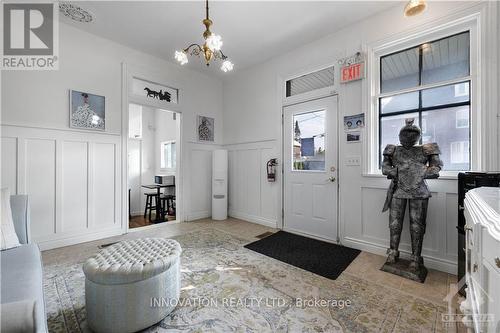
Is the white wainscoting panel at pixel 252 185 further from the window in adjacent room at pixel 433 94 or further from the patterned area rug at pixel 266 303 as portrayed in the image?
the window in adjacent room at pixel 433 94

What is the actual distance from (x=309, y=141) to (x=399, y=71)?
147cm

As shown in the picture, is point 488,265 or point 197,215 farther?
point 197,215

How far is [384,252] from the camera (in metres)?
2.73

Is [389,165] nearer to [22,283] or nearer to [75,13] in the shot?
[22,283]

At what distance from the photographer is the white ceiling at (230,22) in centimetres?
269

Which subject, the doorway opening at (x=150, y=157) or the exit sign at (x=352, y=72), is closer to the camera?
the exit sign at (x=352, y=72)

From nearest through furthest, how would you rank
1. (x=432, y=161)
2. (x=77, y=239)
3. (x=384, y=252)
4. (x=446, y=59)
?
1. (x=432, y=161)
2. (x=446, y=59)
3. (x=384, y=252)
4. (x=77, y=239)

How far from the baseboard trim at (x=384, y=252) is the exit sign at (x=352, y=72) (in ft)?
7.27

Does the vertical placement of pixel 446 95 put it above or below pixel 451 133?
above

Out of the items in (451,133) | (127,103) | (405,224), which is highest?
(127,103)

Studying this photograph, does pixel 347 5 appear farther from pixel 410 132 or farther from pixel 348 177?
pixel 348 177

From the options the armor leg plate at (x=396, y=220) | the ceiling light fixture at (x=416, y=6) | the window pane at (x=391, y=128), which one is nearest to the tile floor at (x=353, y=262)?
the armor leg plate at (x=396, y=220)

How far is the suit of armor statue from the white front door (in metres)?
0.88
